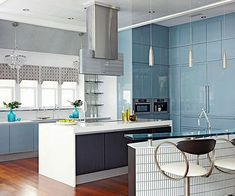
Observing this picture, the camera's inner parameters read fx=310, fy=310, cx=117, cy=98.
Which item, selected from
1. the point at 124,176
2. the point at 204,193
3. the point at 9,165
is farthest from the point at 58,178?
the point at 204,193

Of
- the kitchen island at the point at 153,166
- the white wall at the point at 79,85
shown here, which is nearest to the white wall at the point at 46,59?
the white wall at the point at 79,85

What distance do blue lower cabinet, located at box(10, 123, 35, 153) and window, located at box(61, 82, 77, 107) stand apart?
60.8 inches

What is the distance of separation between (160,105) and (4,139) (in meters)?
3.86

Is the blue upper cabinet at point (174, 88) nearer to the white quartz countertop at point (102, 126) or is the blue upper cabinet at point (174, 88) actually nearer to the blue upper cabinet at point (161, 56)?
the blue upper cabinet at point (161, 56)

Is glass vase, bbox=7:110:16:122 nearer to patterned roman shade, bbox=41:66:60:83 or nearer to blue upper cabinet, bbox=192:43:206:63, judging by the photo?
patterned roman shade, bbox=41:66:60:83

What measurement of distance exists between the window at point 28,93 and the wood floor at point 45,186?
227 cm

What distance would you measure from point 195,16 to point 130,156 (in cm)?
472

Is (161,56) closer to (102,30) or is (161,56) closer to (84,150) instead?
(102,30)

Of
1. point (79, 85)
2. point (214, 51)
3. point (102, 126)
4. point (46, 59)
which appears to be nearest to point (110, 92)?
point (79, 85)

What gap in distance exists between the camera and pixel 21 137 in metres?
6.78

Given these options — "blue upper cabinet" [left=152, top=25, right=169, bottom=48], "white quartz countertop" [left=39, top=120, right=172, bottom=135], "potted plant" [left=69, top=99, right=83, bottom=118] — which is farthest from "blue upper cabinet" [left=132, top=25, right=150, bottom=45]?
"white quartz countertop" [left=39, top=120, right=172, bottom=135]

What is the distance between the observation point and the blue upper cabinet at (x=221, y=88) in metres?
6.75

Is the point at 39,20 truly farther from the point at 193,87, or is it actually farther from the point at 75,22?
the point at 193,87

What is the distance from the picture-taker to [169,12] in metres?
6.61
